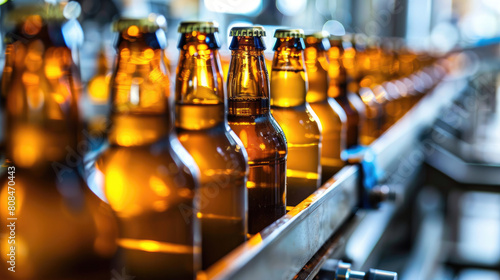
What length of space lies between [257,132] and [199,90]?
0.09 m

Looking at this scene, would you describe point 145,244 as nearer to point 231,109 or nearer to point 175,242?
point 175,242

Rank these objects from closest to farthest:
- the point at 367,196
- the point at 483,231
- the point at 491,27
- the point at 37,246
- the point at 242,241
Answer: the point at 37,246 < the point at 242,241 < the point at 367,196 < the point at 483,231 < the point at 491,27

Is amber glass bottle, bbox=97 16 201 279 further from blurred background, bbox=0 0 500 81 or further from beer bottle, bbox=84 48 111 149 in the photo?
beer bottle, bbox=84 48 111 149

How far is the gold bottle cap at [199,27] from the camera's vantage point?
48cm

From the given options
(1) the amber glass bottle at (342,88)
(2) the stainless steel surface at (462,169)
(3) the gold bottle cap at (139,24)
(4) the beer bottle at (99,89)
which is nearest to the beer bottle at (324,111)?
(1) the amber glass bottle at (342,88)

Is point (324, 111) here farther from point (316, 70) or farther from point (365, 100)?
point (365, 100)

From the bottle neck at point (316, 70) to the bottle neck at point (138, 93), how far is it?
1.47 feet

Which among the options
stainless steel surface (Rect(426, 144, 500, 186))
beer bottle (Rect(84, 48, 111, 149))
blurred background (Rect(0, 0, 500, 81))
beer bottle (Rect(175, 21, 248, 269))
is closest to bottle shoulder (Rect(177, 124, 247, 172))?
beer bottle (Rect(175, 21, 248, 269))

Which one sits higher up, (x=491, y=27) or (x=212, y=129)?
(x=491, y=27)

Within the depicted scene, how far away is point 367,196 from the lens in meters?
0.89

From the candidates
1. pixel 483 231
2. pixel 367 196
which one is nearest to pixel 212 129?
pixel 367 196

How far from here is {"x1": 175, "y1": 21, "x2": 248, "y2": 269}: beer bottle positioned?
19.3 inches

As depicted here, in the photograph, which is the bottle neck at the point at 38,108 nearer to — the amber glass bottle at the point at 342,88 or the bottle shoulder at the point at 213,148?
the bottle shoulder at the point at 213,148

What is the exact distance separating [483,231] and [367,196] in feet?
8.12
